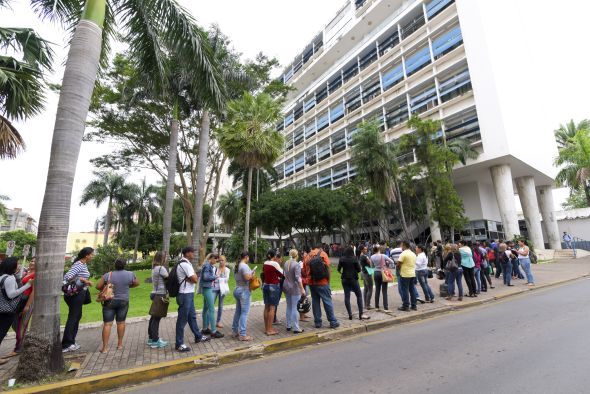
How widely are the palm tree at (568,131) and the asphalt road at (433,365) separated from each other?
1643 inches

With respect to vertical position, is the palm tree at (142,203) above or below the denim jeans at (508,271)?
above

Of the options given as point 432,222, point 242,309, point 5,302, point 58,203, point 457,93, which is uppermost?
point 457,93

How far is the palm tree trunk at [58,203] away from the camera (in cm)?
421

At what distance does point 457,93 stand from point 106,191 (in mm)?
36729

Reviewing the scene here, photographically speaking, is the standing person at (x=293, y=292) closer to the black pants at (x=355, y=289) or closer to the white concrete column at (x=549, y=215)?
the black pants at (x=355, y=289)

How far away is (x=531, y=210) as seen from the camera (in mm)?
29016

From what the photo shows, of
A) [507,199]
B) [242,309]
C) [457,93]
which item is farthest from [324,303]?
[457,93]

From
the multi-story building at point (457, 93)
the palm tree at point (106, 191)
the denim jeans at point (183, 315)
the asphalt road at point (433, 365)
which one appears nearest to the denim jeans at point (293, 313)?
the asphalt road at point (433, 365)

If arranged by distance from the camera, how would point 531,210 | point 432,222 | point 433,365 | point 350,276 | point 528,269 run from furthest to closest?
point 531,210 < point 432,222 < point 528,269 < point 350,276 < point 433,365

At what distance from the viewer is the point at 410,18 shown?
31188 mm

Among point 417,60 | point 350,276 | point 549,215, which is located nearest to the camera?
point 350,276

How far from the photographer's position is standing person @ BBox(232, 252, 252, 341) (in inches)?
230

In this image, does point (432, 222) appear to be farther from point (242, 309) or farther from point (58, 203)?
point (58, 203)

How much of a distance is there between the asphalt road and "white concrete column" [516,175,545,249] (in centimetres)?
2650
